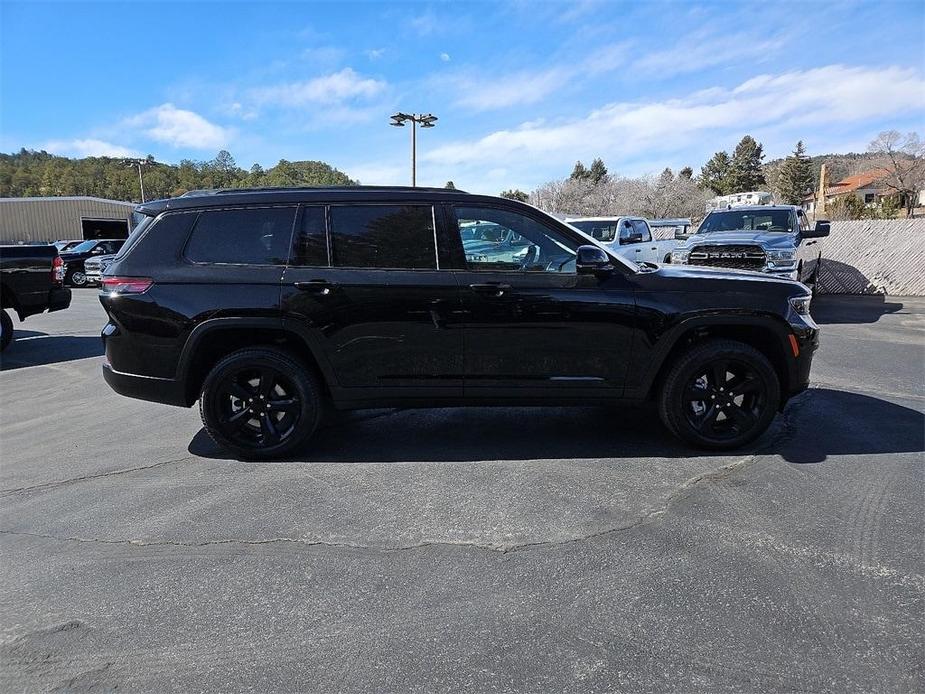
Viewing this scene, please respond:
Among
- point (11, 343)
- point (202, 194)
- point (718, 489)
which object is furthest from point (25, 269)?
point (718, 489)

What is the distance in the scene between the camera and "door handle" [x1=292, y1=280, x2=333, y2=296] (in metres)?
4.02

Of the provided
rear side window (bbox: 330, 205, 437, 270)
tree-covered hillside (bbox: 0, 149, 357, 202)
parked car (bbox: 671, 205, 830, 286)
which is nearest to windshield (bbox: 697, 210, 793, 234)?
parked car (bbox: 671, 205, 830, 286)

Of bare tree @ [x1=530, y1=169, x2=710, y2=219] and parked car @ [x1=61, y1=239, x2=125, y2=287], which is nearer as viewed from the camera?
parked car @ [x1=61, y1=239, x2=125, y2=287]

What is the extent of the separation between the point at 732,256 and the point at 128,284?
9.82m

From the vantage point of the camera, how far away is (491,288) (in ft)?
13.2

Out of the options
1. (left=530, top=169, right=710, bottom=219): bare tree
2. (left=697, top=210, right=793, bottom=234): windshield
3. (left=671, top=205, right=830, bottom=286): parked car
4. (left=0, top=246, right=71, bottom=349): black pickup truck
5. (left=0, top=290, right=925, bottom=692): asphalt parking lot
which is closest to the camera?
(left=0, top=290, right=925, bottom=692): asphalt parking lot

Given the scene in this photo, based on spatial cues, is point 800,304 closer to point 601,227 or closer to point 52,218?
point 601,227

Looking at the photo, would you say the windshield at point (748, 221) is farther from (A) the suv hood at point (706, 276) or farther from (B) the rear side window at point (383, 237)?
(B) the rear side window at point (383, 237)

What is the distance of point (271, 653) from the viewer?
2.30m

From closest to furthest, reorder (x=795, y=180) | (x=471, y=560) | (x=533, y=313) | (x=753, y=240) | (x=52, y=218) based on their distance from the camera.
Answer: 1. (x=471, y=560)
2. (x=533, y=313)
3. (x=753, y=240)
4. (x=52, y=218)
5. (x=795, y=180)

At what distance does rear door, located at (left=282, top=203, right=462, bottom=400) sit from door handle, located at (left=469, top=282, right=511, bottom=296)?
0.15 metres

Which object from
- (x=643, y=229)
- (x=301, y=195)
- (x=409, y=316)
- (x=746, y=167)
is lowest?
(x=409, y=316)

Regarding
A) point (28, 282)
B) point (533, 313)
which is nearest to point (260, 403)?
point (533, 313)

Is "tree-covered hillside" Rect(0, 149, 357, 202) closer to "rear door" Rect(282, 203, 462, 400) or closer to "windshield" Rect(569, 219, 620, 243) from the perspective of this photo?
"windshield" Rect(569, 219, 620, 243)
